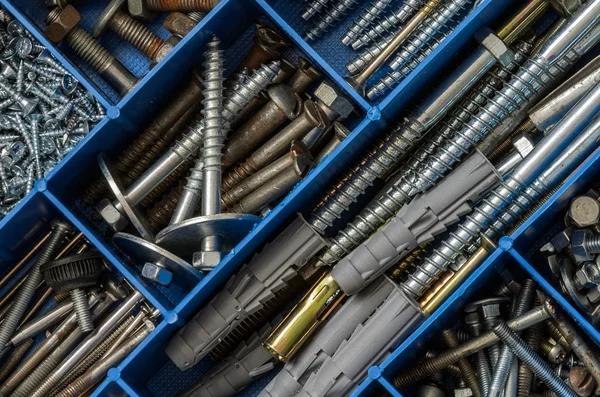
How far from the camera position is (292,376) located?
2564mm

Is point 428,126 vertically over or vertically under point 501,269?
over

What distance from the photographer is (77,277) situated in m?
2.67

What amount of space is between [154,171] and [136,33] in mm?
409

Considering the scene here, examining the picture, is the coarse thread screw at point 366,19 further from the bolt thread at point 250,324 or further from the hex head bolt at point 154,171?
the bolt thread at point 250,324

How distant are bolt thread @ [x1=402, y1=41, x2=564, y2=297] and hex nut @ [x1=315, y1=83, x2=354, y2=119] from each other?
0.27 metres

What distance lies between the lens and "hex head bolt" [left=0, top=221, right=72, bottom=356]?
9.00ft

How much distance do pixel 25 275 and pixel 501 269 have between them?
1309 millimetres

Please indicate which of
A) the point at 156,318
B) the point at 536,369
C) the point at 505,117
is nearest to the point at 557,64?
the point at 505,117

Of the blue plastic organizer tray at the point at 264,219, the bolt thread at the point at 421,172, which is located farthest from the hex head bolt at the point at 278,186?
the bolt thread at the point at 421,172

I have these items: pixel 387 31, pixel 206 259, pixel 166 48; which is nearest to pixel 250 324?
pixel 206 259

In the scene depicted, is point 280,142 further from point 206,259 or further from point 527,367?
point 527,367

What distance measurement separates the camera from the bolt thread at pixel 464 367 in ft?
8.47

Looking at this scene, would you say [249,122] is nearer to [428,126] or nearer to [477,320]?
[428,126]

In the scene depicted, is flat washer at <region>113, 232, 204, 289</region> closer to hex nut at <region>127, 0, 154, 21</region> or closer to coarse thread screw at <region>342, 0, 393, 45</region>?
hex nut at <region>127, 0, 154, 21</region>
